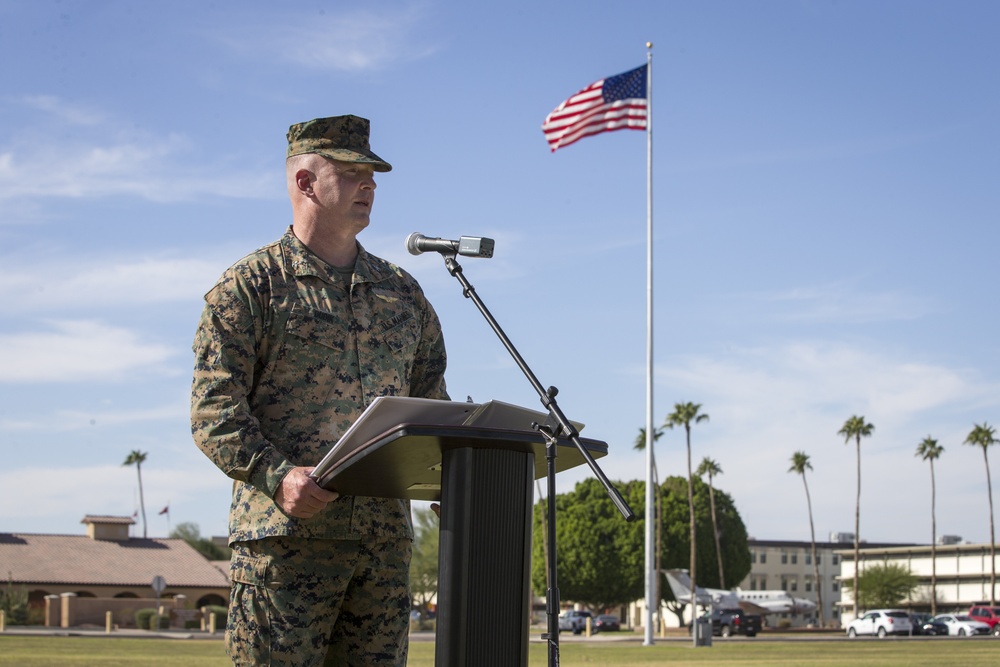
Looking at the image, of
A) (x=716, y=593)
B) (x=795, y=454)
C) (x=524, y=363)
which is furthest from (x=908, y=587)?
(x=524, y=363)

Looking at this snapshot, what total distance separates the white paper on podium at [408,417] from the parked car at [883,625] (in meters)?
60.2

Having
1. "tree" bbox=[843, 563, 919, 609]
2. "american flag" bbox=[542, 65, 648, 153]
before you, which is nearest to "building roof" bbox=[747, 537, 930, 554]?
"tree" bbox=[843, 563, 919, 609]

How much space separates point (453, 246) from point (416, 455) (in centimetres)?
103

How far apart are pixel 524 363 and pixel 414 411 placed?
27.3 inches

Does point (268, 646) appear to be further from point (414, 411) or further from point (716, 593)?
point (716, 593)

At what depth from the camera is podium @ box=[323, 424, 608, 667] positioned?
3271 mm

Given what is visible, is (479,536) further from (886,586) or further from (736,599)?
(886,586)

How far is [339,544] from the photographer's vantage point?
364 centimetres

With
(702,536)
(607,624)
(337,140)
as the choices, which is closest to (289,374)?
(337,140)

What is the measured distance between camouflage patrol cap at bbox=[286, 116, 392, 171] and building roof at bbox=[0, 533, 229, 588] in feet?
232

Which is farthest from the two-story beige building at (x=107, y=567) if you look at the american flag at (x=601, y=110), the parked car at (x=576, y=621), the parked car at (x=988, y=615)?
the american flag at (x=601, y=110)

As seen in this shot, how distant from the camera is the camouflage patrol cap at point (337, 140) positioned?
394 centimetres

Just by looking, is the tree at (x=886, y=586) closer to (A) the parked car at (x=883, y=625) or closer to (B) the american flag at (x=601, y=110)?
(A) the parked car at (x=883, y=625)

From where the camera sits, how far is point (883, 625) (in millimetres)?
59688
